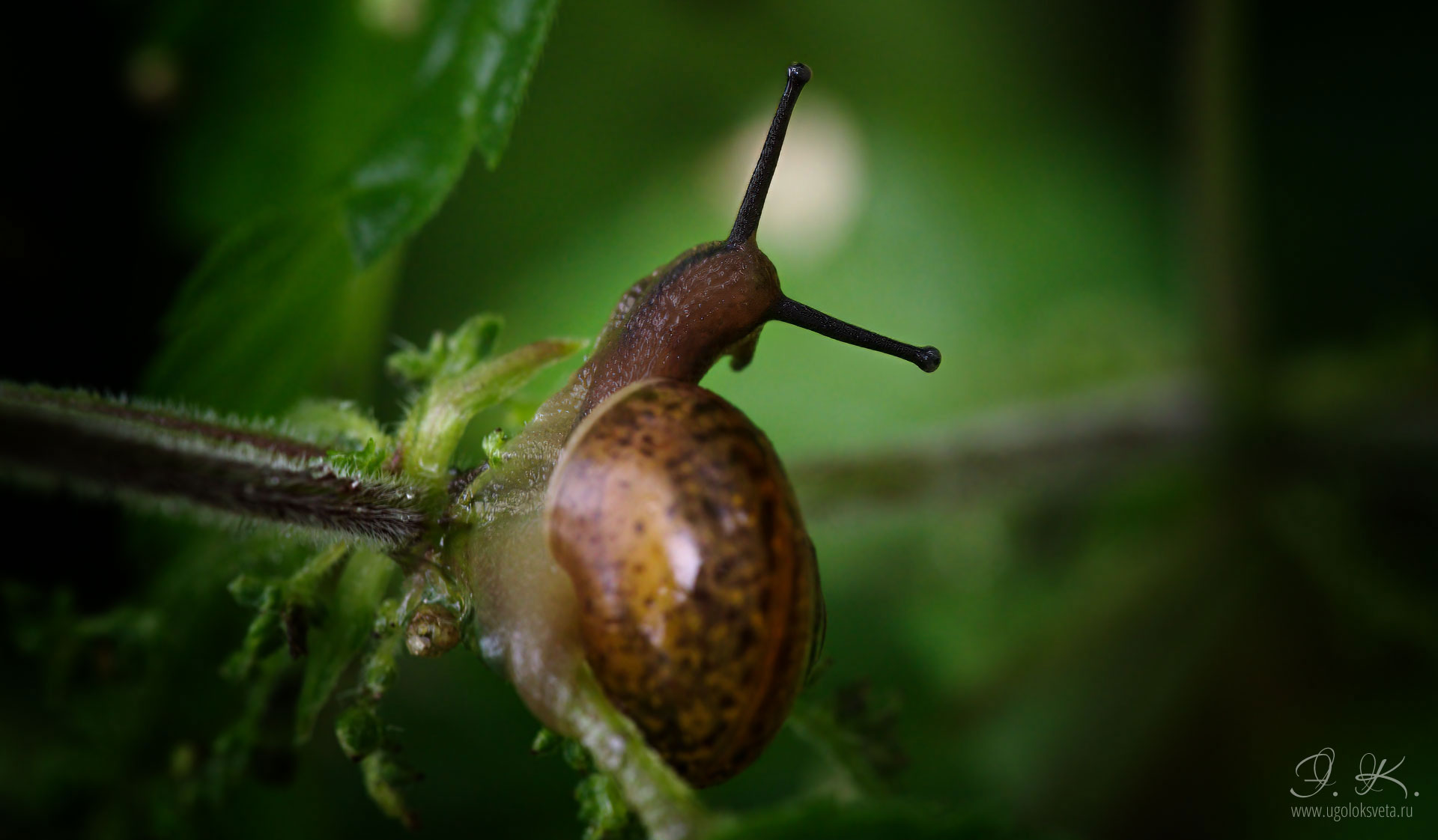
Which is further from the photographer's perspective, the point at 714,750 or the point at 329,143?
the point at 329,143

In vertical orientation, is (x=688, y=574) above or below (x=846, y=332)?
below

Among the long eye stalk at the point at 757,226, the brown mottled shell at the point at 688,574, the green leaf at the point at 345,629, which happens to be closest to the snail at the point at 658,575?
the brown mottled shell at the point at 688,574

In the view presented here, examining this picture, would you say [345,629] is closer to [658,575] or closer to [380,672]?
[380,672]

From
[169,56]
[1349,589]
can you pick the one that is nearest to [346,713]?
[169,56]

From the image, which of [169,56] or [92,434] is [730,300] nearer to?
[92,434]
